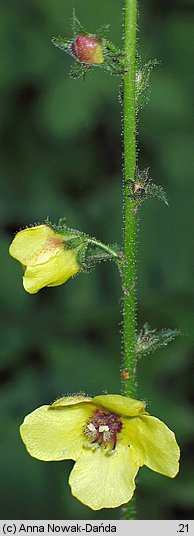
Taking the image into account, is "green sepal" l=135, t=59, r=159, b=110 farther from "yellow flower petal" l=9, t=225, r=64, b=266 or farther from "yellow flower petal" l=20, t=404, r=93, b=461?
"yellow flower petal" l=20, t=404, r=93, b=461

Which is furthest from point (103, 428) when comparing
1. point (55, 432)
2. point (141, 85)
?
point (141, 85)

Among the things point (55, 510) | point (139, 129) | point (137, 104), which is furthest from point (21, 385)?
point (137, 104)

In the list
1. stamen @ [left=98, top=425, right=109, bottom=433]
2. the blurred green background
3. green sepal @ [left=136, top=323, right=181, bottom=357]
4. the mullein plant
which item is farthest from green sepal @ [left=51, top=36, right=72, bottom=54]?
the blurred green background

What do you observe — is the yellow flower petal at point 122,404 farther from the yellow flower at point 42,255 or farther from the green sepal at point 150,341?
the yellow flower at point 42,255

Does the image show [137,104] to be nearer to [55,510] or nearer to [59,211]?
[59,211]

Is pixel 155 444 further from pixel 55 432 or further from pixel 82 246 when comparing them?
pixel 82 246

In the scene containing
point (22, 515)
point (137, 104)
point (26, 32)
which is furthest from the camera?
point (26, 32)
